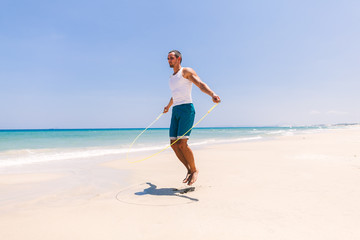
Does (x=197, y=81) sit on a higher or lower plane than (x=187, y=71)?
lower

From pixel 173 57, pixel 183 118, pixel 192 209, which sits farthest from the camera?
pixel 173 57

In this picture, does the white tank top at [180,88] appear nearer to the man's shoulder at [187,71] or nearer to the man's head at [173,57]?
the man's shoulder at [187,71]

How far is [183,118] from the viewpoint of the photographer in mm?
3570

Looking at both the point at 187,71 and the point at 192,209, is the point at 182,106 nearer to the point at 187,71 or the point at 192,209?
the point at 187,71

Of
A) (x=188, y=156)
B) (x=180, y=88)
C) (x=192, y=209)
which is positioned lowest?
(x=192, y=209)

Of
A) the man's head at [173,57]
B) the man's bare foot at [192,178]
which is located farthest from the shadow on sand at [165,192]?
the man's head at [173,57]

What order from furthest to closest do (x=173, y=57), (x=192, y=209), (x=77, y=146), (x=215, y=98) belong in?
(x=77, y=146) < (x=173, y=57) < (x=215, y=98) < (x=192, y=209)

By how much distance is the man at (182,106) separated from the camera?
3.51 meters

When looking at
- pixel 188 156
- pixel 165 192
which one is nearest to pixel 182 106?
pixel 188 156

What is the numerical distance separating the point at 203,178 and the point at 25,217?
265cm

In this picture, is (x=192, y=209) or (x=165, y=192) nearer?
(x=192, y=209)

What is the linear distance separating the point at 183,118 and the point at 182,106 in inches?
7.0

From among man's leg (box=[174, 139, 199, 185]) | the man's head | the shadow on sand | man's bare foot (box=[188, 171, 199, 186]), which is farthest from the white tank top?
the shadow on sand

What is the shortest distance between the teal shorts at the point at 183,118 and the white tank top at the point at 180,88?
0.27 feet
